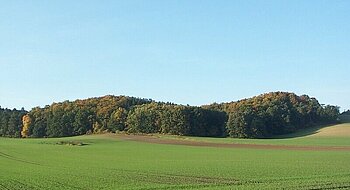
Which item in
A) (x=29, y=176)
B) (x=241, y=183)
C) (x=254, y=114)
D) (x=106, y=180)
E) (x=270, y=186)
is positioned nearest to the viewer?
(x=270, y=186)

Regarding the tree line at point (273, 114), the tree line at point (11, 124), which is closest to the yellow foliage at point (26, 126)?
the tree line at point (11, 124)

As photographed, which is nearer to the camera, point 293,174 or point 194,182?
point 194,182

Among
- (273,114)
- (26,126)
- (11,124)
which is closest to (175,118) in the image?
(273,114)

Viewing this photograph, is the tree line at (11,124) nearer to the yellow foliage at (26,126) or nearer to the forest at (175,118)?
the forest at (175,118)

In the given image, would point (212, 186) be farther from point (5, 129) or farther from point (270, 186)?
point (5, 129)

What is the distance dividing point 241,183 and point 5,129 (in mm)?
124738

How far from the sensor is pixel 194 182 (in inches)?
1129

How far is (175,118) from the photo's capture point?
114062 millimetres

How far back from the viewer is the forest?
4466 inches

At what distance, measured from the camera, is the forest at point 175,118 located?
372ft

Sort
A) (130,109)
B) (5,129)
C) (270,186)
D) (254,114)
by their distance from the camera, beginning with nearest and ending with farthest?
(270,186) < (254,114) < (130,109) < (5,129)

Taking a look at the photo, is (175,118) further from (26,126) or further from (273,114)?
(26,126)

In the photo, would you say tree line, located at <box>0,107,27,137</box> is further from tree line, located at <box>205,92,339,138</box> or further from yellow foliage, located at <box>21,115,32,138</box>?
tree line, located at <box>205,92,339,138</box>

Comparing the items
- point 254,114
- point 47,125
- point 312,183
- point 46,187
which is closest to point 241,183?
point 312,183
